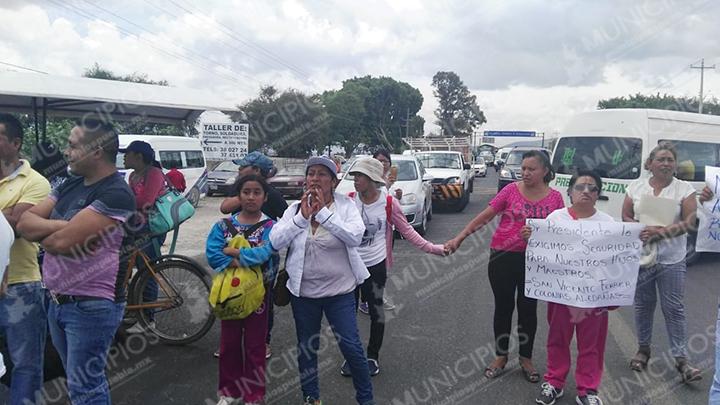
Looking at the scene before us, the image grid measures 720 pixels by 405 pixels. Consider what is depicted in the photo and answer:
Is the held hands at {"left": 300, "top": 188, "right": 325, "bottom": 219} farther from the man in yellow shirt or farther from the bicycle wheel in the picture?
the bicycle wheel

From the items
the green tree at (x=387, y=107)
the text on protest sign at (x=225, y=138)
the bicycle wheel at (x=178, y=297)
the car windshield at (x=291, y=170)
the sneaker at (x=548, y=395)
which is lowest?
the sneaker at (x=548, y=395)

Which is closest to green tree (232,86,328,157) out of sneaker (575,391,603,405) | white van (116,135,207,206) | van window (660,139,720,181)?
white van (116,135,207,206)

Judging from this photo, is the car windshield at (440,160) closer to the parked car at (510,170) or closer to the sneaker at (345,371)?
the parked car at (510,170)

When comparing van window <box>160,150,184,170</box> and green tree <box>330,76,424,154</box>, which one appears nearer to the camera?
van window <box>160,150,184,170</box>

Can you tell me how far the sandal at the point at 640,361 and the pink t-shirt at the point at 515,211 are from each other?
54.5 inches

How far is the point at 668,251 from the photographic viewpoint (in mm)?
3963

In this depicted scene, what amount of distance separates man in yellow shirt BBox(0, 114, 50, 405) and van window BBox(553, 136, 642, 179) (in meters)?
7.56

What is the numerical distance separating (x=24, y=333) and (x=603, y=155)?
8.69 metres

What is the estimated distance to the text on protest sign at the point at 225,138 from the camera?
1395 cm

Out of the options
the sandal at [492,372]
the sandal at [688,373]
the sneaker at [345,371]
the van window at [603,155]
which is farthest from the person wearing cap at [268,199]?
the van window at [603,155]

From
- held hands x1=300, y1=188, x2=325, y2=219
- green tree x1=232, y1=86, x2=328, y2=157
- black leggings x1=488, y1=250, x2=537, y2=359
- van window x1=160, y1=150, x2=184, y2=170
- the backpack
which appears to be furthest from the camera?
green tree x1=232, y1=86, x2=328, y2=157

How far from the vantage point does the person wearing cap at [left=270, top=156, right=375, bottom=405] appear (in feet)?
10.5

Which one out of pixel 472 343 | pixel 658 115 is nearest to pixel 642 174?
pixel 658 115

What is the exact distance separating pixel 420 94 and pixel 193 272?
79546mm
